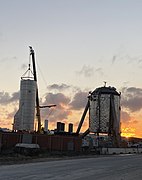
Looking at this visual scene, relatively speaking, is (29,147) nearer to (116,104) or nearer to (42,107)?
(42,107)

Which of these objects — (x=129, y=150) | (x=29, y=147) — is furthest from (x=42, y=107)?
(x=29, y=147)

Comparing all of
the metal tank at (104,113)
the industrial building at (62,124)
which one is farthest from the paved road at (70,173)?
the metal tank at (104,113)

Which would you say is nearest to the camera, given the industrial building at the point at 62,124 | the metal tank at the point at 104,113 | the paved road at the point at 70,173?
the paved road at the point at 70,173

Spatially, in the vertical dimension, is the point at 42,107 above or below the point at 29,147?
above

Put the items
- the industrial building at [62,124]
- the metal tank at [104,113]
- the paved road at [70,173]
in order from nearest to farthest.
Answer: the paved road at [70,173] < the industrial building at [62,124] < the metal tank at [104,113]

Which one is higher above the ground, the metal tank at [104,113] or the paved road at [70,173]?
the metal tank at [104,113]

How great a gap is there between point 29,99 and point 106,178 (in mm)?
40393

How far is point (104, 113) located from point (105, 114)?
34cm

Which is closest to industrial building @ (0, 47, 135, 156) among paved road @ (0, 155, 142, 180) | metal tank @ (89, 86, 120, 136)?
metal tank @ (89, 86, 120, 136)

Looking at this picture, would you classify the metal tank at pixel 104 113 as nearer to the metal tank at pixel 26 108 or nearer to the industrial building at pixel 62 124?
the industrial building at pixel 62 124

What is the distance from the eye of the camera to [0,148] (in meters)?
50.4

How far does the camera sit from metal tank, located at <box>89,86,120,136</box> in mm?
81438

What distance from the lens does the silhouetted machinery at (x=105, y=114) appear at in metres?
81.4

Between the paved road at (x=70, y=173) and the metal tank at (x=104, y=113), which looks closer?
the paved road at (x=70, y=173)
